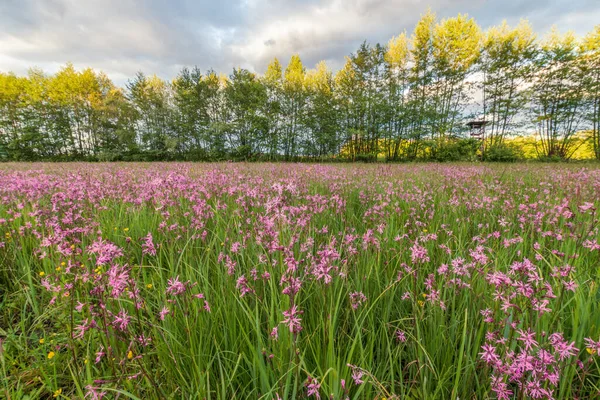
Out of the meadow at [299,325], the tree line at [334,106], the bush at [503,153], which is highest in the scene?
the tree line at [334,106]

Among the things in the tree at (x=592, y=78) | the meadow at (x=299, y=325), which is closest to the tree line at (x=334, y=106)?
the tree at (x=592, y=78)

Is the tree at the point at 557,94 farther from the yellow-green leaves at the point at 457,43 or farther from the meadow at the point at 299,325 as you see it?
the meadow at the point at 299,325

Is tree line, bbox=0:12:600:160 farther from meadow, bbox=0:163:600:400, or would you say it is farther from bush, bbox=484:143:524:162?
meadow, bbox=0:163:600:400

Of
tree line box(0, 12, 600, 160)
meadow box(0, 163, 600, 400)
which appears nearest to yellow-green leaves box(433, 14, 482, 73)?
tree line box(0, 12, 600, 160)

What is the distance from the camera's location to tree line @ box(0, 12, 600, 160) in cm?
2859

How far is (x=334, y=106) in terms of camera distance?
A: 36.4 m

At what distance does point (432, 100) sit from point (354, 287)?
37.9 meters

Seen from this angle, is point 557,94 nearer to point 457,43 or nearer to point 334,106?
point 457,43

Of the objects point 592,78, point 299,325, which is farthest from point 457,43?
point 299,325

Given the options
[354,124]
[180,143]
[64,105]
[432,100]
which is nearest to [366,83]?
[354,124]

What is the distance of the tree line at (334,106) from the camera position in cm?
2859

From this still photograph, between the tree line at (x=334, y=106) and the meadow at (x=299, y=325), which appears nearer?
the meadow at (x=299, y=325)

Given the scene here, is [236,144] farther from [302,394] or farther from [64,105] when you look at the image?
[302,394]

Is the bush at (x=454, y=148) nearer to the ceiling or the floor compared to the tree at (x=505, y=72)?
nearer to the floor
